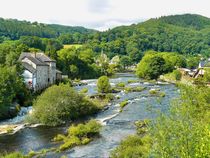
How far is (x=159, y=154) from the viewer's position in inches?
798

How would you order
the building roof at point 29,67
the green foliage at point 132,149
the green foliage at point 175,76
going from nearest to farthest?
the green foliage at point 132,149, the building roof at point 29,67, the green foliage at point 175,76

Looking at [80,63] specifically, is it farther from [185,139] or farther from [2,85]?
[185,139]

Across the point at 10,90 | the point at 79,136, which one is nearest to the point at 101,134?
the point at 79,136

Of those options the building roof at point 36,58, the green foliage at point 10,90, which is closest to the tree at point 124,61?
the building roof at point 36,58

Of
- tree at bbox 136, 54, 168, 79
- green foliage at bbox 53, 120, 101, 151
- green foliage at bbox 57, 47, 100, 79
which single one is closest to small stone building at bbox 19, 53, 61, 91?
green foliage at bbox 53, 120, 101, 151

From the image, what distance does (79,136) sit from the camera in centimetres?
4247

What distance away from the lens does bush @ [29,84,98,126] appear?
4941 cm

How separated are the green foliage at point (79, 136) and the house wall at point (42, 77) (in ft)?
104

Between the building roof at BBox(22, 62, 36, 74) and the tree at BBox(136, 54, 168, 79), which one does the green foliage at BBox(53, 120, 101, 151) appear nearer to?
the building roof at BBox(22, 62, 36, 74)

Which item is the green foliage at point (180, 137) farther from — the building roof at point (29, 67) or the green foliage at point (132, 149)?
the building roof at point (29, 67)

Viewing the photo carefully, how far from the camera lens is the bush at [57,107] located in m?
49.4

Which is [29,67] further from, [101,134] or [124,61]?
[124,61]

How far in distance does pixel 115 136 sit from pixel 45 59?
43270 millimetres

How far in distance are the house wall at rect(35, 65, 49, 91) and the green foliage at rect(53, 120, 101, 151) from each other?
31.7 metres
